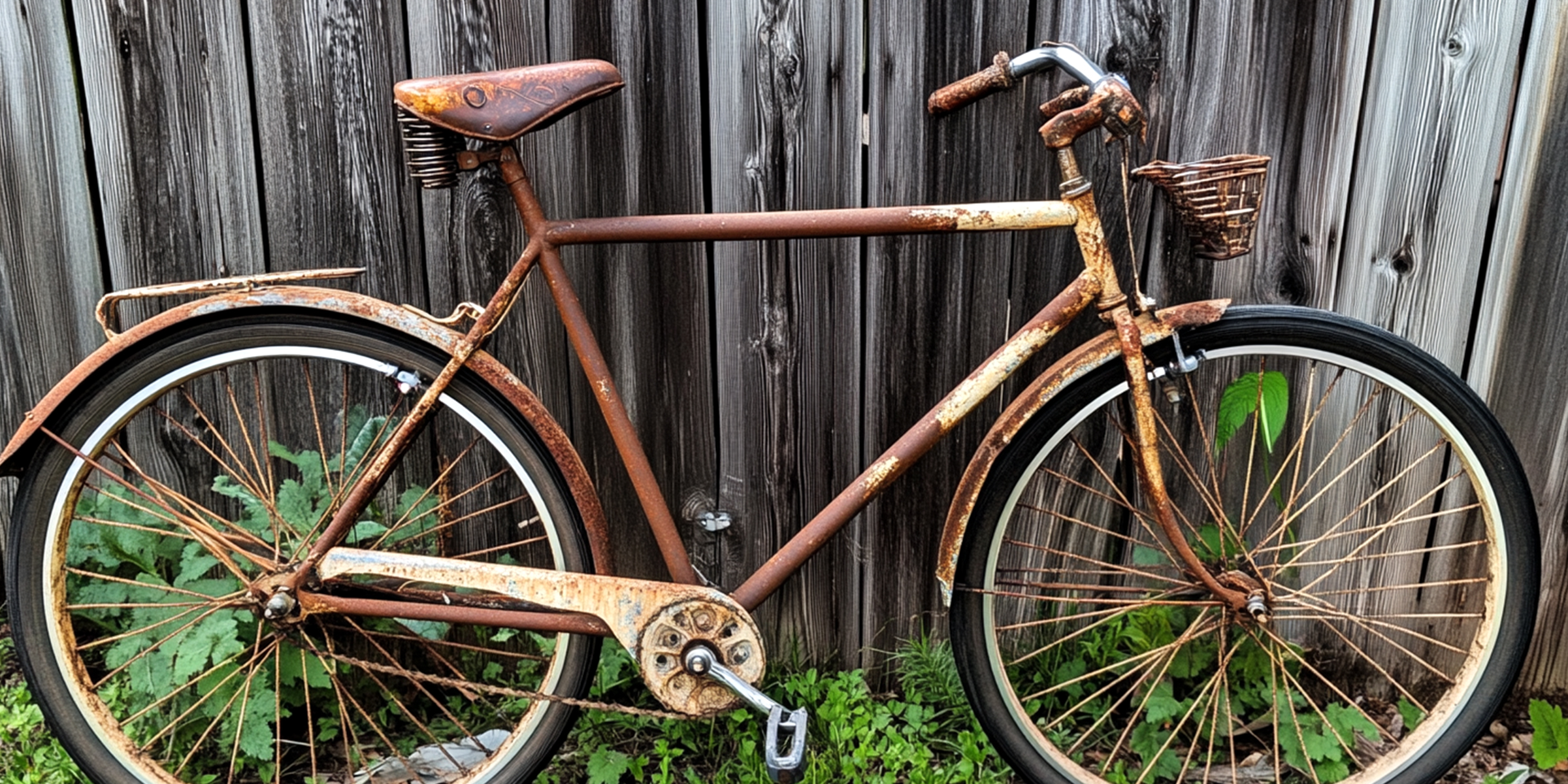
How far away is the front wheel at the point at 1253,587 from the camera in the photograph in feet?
6.07

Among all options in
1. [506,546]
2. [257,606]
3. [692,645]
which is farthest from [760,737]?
[257,606]

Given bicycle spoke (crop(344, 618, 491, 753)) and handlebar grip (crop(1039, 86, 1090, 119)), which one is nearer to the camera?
handlebar grip (crop(1039, 86, 1090, 119))

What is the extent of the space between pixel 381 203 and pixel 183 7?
0.53 metres

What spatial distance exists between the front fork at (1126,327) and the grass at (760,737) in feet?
2.31

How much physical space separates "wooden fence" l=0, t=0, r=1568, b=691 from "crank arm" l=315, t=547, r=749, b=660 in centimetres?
51

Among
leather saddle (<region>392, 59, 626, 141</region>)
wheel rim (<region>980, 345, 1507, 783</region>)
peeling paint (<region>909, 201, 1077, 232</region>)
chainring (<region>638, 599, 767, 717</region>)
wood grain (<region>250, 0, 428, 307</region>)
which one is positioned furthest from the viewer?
wheel rim (<region>980, 345, 1507, 783</region>)

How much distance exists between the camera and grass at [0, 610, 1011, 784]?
2.05 meters

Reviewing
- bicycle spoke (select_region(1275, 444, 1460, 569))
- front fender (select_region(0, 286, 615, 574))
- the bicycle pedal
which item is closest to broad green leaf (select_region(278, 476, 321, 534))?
front fender (select_region(0, 286, 615, 574))

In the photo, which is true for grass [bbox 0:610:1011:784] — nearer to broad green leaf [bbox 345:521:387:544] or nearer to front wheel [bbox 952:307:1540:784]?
front wheel [bbox 952:307:1540:784]

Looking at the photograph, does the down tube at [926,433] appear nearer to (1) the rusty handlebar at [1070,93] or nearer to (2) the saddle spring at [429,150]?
(1) the rusty handlebar at [1070,93]

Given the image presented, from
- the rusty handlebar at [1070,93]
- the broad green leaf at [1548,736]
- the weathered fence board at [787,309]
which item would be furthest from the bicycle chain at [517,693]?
the broad green leaf at [1548,736]

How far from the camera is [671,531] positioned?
1852 mm

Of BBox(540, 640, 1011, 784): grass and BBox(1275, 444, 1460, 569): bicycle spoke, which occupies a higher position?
BBox(1275, 444, 1460, 569): bicycle spoke

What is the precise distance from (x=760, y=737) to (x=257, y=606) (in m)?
1.04
